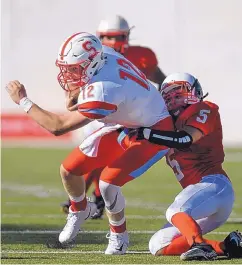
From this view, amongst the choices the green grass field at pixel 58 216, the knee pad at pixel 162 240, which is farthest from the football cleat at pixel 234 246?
the knee pad at pixel 162 240

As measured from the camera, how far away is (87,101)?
5.54 metres

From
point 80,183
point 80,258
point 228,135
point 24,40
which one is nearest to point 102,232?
point 80,183

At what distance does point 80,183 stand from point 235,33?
14.5 metres

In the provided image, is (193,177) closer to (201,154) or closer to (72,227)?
(201,154)

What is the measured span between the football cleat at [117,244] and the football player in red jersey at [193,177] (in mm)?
164

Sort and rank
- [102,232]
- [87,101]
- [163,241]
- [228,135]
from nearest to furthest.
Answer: [87,101] → [163,241] → [102,232] → [228,135]

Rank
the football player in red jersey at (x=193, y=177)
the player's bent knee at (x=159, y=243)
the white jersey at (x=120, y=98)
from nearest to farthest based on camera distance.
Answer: the white jersey at (x=120, y=98)
the football player in red jersey at (x=193, y=177)
the player's bent knee at (x=159, y=243)

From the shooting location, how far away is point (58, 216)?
8406mm

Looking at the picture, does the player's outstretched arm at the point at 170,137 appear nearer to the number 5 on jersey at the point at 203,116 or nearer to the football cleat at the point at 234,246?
the number 5 on jersey at the point at 203,116

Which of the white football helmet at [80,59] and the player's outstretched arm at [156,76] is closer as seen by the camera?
the white football helmet at [80,59]

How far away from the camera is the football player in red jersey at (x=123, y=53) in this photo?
819cm

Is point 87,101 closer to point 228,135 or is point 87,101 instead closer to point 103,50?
point 103,50

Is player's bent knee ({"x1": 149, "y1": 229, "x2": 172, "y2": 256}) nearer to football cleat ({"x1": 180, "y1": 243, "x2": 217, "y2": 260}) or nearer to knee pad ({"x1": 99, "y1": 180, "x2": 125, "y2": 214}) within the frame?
knee pad ({"x1": 99, "y1": 180, "x2": 125, "y2": 214})

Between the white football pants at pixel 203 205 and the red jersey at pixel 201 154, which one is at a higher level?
the red jersey at pixel 201 154
